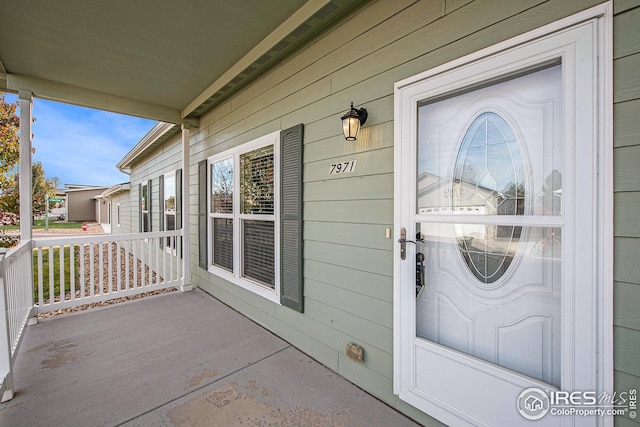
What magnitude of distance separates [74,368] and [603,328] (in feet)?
11.9

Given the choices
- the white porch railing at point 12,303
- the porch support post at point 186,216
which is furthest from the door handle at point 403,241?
the porch support post at point 186,216

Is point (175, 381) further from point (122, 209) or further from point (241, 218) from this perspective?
point (122, 209)

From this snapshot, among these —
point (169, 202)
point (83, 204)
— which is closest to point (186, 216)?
point (169, 202)

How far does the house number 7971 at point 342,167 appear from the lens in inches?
87.4

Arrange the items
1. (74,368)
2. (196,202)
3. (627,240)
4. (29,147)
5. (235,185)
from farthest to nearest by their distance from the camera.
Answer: (196,202), (235,185), (29,147), (74,368), (627,240)

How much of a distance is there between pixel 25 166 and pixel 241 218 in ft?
8.37

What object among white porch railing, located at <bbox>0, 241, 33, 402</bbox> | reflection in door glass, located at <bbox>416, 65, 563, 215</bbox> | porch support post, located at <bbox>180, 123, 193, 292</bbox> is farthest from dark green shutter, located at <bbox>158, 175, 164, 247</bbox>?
reflection in door glass, located at <bbox>416, 65, 563, 215</bbox>

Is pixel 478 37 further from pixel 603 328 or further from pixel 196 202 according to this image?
pixel 196 202

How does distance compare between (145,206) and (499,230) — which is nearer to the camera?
(499,230)

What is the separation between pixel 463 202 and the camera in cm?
167

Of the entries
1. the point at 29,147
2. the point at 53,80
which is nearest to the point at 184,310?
the point at 29,147

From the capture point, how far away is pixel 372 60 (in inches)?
81.9

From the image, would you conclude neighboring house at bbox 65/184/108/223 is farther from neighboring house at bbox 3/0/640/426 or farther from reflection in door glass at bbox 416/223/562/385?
reflection in door glass at bbox 416/223/562/385

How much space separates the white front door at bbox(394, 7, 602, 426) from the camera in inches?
49.1
